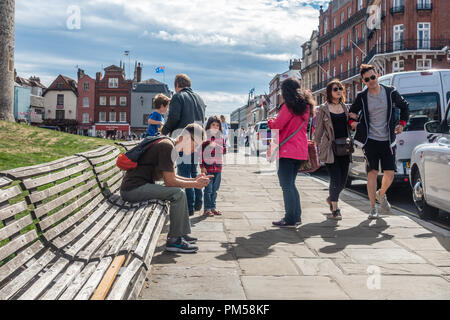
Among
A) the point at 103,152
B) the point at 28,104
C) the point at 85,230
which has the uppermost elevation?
the point at 28,104

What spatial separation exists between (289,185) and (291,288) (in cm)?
272

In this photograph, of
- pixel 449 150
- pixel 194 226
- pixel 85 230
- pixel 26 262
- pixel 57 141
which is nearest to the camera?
pixel 26 262

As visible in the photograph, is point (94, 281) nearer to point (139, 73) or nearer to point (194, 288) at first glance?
point (194, 288)

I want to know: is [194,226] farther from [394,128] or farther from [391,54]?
[391,54]

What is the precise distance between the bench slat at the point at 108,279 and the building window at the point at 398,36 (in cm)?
4216

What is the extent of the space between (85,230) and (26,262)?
4.54ft

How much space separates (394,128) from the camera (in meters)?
6.89

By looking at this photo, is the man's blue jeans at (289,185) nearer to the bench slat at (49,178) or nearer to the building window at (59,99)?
the bench slat at (49,178)

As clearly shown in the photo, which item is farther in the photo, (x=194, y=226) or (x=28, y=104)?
(x=28, y=104)

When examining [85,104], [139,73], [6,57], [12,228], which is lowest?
[12,228]

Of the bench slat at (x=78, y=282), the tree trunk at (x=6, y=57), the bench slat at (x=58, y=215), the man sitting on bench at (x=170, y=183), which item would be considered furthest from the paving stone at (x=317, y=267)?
the tree trunk at (x=6, y=57)

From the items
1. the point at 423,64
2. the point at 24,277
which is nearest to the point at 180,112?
the point at 24,277

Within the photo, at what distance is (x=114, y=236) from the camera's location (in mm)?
4266
